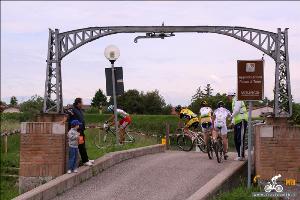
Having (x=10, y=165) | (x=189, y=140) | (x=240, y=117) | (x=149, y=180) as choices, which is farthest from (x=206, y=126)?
(x=10, y=165)

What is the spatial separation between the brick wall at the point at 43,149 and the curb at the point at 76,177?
54 centimetres

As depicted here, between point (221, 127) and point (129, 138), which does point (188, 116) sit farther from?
point (221, 127)

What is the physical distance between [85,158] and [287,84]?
16.2 ft

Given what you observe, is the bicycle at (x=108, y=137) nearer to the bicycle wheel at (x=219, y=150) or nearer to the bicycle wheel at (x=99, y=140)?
the bicycle wheel at (x=99, y=140)

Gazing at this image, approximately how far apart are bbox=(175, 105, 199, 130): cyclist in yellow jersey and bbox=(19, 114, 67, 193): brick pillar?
563 centimetres

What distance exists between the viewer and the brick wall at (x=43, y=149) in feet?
39.2

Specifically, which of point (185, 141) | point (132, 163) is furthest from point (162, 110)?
point (132, 163)

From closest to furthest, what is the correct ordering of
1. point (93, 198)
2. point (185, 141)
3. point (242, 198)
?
point (242, 198) < point (93, 198) < point (185, 141)

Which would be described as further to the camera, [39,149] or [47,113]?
A: [47,113]

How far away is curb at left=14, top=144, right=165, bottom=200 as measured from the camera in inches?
393

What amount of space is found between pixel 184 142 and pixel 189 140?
0.38 meters

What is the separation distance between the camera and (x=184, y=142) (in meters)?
18.6

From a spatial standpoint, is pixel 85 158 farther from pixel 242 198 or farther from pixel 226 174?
pixel 242 198

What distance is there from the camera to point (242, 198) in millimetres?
9078
